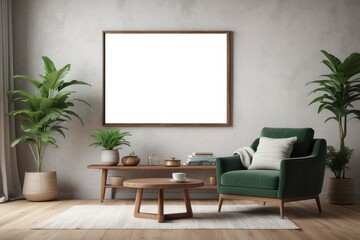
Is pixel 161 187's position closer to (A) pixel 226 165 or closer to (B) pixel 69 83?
(A) pixel 226 165

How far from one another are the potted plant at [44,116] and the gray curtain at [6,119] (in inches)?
5.5

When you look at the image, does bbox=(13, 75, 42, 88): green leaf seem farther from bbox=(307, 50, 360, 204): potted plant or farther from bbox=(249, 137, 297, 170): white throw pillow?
bbox=(307, 50, 360, 204): potted plant

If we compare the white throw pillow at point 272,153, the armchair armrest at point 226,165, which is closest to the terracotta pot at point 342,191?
the white throw pillow at point 272,153

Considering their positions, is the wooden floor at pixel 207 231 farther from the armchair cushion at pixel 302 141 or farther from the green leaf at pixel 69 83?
the green leaf at pixel 69 83

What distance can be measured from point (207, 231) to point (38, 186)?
9.13 feet

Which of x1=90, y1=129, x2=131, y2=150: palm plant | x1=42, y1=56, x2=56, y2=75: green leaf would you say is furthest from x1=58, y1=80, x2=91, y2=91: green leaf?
x1=90, y1=129, x2=131, y2=150: palm plant

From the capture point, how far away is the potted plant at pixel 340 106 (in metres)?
6.43

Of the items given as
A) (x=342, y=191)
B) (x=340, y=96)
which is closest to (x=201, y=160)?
(x=342, y=191)

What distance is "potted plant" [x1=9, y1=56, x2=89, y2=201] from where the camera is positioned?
6.46 m

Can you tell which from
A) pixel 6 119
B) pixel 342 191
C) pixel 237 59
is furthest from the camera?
pixel 237 59

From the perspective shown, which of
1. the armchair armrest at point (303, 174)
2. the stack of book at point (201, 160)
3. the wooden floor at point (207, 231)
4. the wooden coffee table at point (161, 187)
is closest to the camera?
the wooden floor at point (207, 231)

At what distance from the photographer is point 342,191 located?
644cm

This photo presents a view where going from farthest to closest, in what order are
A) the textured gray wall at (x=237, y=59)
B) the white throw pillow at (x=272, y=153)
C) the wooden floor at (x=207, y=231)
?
the textured gray wall at (x=237, y=59) < the white throw pillow at (x=272, y=153) < the wooden floor at (x=207, y=231)

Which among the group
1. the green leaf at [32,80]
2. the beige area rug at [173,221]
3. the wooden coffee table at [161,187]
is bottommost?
the beige area rug at [173,221]
